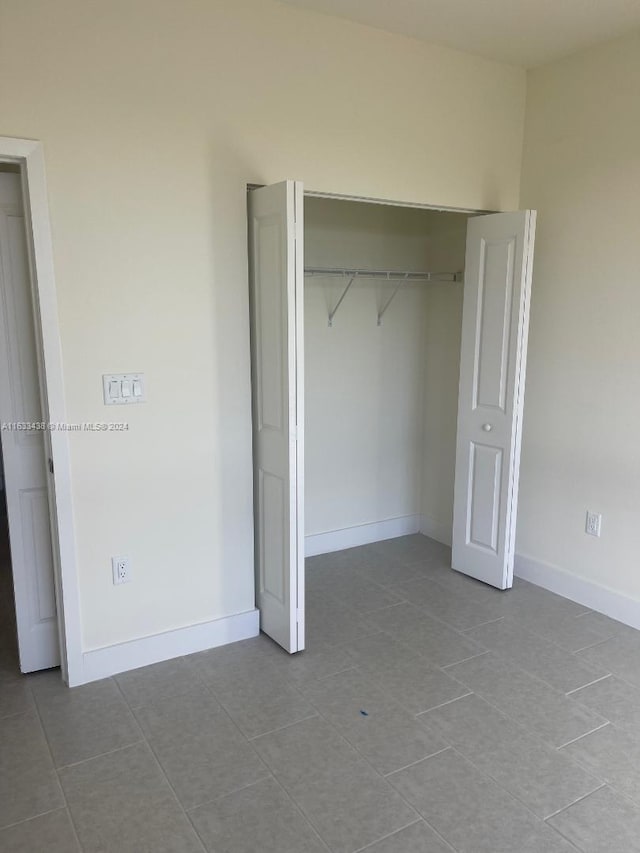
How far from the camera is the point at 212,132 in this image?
8.57ft

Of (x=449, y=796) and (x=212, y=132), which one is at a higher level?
(x=212, y=132)

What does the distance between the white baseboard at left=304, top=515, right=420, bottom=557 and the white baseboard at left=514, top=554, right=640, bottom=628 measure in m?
0.88

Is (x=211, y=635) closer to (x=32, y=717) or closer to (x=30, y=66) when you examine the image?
(x=32, y=717)

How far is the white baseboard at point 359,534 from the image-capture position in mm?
4086

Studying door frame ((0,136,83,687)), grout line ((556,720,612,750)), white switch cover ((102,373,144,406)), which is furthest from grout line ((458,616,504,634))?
white switch cover ((102,373,144,406))

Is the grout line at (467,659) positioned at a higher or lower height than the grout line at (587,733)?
higher

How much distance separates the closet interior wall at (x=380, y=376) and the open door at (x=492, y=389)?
0.50m

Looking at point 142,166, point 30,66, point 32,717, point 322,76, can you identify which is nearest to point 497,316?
point 322,76

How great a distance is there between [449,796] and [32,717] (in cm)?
156

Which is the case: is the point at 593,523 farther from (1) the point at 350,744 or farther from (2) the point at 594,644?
(1) the point at 350,744

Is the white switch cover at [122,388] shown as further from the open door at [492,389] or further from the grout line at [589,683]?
the grout line at [589,683]

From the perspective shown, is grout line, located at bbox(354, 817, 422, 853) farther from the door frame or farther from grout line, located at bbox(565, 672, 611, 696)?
the door frame

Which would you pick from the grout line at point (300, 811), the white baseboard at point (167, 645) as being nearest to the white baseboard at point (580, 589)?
the white baseboard at point (167, 645)

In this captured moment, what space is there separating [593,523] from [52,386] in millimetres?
2655
